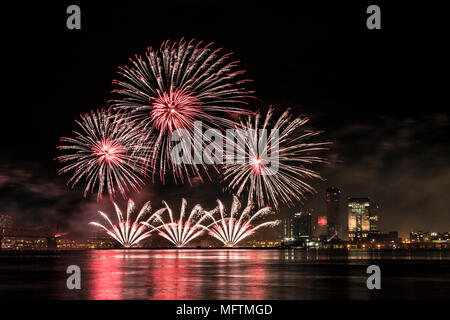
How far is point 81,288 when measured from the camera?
95.0ft

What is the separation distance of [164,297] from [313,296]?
7.75m

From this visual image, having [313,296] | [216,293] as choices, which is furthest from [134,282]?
[313,296]
